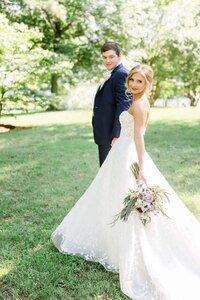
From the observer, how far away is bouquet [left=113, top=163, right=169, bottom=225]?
372 centimetres

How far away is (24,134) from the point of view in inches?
538

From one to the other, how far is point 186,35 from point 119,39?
20.0 ft

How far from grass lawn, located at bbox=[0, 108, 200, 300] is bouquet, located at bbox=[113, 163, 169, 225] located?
0.70 m

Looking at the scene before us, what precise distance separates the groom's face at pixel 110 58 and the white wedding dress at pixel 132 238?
3.29 feet

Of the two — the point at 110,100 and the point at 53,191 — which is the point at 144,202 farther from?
the point at 53,191

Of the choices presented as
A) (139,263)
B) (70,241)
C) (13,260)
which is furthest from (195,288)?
(13,260)

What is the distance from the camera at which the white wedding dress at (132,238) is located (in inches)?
144

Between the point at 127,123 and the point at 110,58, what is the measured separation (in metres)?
1.09

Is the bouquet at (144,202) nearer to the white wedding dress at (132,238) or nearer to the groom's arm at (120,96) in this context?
the white wedding dress at (132,238)

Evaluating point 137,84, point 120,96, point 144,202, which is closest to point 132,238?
point 144,202

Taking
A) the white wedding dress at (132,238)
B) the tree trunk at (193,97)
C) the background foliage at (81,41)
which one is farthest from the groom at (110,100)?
the tree trunk at (193,97)

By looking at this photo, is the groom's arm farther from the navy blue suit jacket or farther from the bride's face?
the bride's face

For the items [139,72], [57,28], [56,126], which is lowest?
[56,126]

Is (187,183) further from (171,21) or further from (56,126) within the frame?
(171,21)
